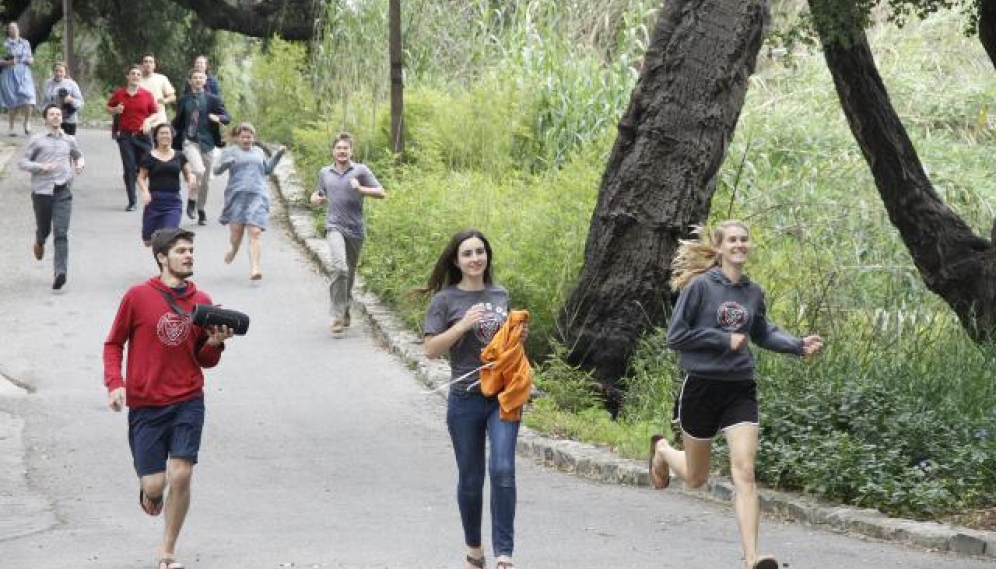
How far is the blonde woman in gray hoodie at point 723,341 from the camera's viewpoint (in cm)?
859

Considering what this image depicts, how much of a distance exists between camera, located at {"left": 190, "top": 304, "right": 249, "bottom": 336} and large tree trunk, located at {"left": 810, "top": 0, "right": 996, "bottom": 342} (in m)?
6.62

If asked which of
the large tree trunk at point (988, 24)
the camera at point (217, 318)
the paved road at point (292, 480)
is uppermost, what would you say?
the large tree trunk at point (988, 24)

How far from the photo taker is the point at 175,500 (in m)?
8.66

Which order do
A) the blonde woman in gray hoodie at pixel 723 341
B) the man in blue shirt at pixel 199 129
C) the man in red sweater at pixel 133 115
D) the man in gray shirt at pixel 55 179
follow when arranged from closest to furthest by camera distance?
the blonde woman in gray hoodie at pixel 723 341 < the man in gray shirt at pixel 55 179 < the man in blue shirt at pixel 199 129 < the man in red sweater at pixel 133 115

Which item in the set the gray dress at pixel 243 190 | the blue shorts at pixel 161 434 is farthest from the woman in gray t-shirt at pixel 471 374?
the gray dress at pixel 243 190

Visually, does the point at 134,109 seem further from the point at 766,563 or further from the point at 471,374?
the point at 766,563

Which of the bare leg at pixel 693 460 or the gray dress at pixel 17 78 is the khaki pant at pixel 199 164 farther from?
the bare leg at pixel 693 460

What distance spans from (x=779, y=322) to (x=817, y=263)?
1020 mm

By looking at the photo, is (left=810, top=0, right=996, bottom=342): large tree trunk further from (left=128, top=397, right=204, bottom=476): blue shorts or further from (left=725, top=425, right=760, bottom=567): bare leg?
(left=128, top=397, right=204, bottom=476): blue shorts

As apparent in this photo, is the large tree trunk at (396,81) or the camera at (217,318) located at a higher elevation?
the large tree trunk at (396,81)

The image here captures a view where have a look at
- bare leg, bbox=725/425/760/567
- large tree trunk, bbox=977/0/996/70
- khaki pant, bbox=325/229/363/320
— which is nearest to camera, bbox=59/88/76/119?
khaki pant, bbox=325/229/363/320

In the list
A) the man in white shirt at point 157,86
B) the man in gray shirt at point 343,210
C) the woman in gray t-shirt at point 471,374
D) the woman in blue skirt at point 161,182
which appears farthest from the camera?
the man in white shirt at point 157,86

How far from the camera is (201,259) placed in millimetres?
20641

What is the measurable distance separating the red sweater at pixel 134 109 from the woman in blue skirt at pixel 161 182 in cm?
541
